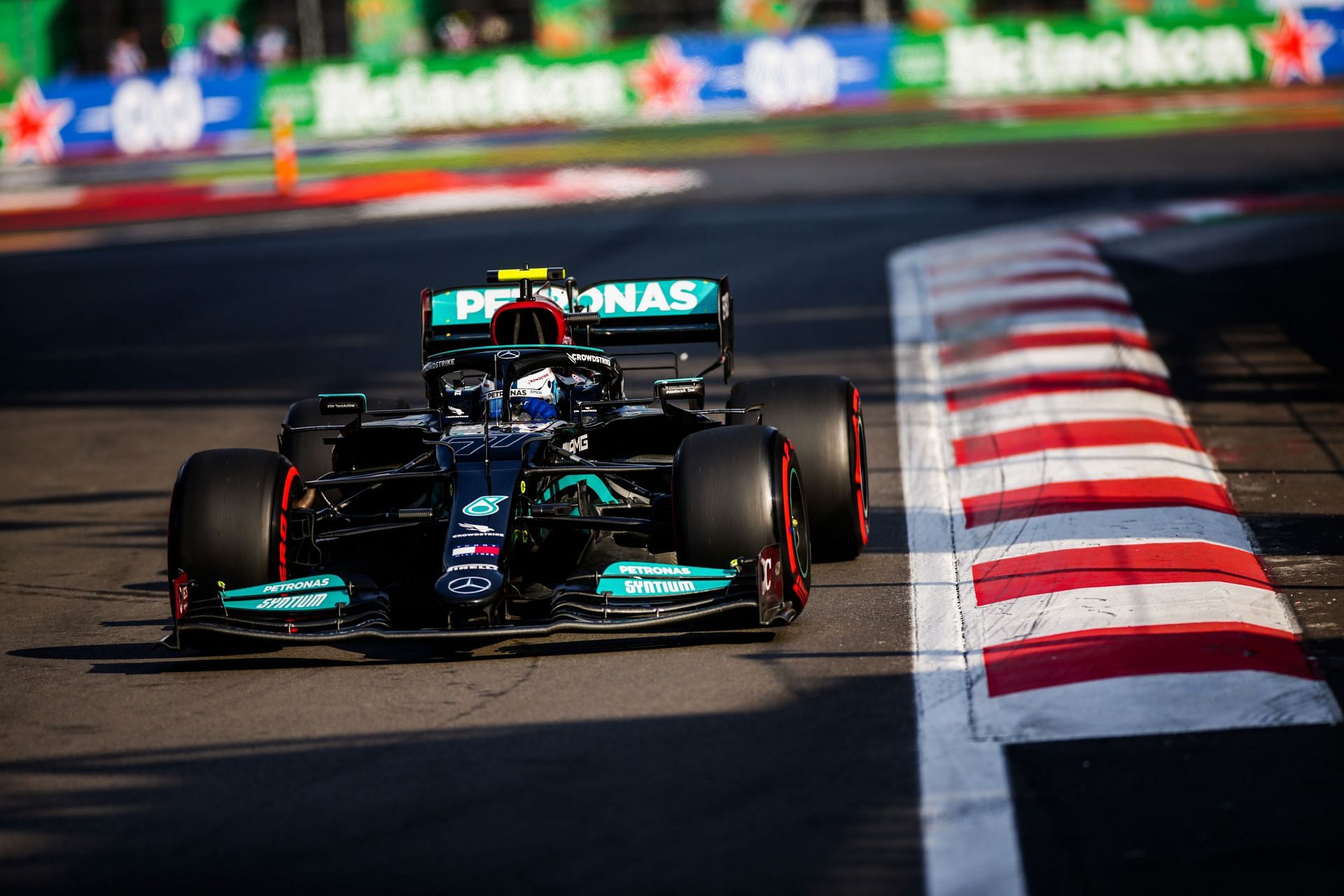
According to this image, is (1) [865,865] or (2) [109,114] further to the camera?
(2) [109,114]

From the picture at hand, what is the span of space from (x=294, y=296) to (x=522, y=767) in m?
13.7

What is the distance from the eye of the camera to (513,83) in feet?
116

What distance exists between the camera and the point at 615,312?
9.18m

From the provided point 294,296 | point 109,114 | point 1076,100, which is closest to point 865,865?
point 294,296

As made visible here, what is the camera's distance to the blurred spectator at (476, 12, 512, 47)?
42.7 metres

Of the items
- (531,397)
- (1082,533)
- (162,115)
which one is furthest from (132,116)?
(1082,533)

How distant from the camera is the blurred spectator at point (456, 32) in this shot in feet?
137

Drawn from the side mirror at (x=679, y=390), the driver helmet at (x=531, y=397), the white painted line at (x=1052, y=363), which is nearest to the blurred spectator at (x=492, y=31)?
the white painted line at (x=1052, y=363)

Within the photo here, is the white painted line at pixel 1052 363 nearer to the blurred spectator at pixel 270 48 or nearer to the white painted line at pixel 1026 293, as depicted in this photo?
the white painted line at pixel 1026 293

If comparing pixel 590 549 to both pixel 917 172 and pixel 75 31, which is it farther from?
pixel 75 31

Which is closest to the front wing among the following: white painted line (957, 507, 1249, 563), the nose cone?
the nose cone

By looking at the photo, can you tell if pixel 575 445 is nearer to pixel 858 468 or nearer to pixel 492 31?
pixel 858 468

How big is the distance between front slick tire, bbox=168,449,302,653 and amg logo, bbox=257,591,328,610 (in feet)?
1.04

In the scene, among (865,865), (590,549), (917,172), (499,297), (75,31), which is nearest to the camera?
(865,865)
